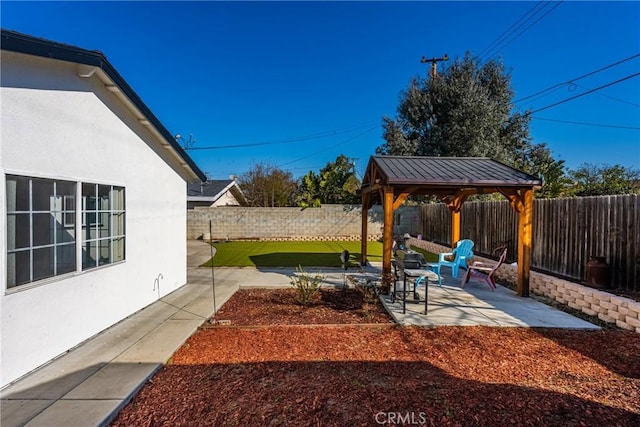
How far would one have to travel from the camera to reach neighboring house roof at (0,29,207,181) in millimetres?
3096

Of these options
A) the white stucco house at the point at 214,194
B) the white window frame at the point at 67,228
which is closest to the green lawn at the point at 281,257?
the white window frame at the point at 67,228

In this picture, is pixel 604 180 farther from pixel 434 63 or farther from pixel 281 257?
→ pixel 281 257

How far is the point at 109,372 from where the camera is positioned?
133 inches

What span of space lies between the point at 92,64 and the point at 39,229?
213cm

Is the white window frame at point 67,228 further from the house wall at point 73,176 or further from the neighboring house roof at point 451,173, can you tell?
the neighboring house roof at point 451,173

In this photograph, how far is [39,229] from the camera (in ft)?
12.0

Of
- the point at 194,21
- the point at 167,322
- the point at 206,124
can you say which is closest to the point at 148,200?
the point at 167,322

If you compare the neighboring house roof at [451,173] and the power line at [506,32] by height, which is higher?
the power line at [506,32]

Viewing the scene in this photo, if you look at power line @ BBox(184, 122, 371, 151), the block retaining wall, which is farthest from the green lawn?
power line @ BBox(184, 122, 371, 151)

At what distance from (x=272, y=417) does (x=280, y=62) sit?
1540 cm

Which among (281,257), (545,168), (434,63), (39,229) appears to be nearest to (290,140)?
(434,63)

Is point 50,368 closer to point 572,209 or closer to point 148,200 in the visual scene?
point 148,200

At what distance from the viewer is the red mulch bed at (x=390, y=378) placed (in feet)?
8.52

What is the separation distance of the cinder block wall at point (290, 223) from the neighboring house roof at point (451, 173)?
10.2 meters
